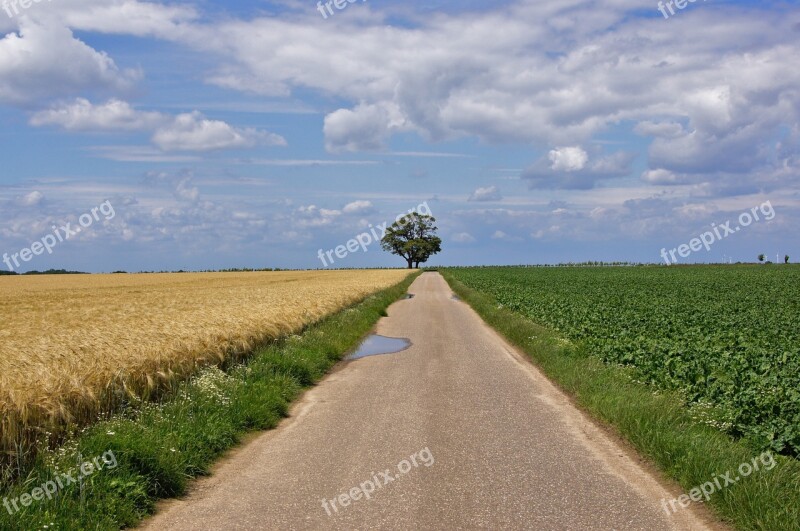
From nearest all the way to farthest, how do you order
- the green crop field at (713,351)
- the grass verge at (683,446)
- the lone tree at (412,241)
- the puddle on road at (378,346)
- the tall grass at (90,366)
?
the grass verge at (683,446) → the tall grass at (90,366) → the green crop field at (713,351) → the puddle on road at (378,346) → the lone tree at (412,241)

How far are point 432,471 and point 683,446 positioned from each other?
3.01 m

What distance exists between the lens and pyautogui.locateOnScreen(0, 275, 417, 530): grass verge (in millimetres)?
5711

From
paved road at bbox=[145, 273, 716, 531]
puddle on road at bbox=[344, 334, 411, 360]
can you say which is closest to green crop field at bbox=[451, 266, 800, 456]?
paved road at bbox=[145, 273, 716, 531]

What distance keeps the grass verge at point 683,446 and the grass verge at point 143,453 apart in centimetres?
537

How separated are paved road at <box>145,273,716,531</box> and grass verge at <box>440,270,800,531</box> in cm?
31

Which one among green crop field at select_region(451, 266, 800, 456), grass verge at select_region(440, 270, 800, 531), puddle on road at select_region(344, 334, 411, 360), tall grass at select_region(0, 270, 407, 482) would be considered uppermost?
tall grass at select_region(0, 270, 407, 482)

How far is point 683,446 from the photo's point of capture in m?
7.66

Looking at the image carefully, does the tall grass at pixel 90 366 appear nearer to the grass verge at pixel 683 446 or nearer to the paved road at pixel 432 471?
the paved road at pixel 432 471

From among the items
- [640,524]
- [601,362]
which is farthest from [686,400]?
[640,524]

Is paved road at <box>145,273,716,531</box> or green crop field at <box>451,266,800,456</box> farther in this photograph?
green crop field at <box>451,266,800,456</box>

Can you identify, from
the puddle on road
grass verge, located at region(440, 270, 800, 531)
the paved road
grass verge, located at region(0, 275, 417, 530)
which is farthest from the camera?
the puddle on road

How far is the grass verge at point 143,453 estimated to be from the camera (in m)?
5.71

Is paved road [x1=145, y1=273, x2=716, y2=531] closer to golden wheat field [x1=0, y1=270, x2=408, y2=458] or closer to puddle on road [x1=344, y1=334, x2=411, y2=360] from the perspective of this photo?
golden wheat field [x1=0, y1=270, x2=408, y2=458]

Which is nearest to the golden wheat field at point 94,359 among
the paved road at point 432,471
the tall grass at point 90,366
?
the tall grass at point 90,366
